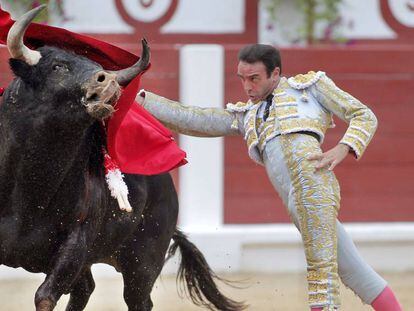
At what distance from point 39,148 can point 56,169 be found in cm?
11

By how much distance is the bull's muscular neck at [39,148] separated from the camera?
153 inches

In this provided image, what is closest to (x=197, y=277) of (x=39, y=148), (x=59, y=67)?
(x=39, y=148)

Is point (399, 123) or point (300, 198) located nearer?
point (300, 198)

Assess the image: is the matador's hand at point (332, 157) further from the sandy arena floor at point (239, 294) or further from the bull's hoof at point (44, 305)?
the sandy arena floor at point (239, 294)

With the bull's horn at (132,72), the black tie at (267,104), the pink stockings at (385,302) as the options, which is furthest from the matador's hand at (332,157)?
the bull's horn at (132,72)

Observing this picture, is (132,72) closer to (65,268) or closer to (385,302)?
(65,268)

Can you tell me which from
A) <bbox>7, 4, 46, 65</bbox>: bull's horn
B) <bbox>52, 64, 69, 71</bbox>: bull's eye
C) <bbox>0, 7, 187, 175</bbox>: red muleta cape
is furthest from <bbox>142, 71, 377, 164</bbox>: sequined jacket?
<bbox>7, 4, 46, 65</bbox>: bull's horn

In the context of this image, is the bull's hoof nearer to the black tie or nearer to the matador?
the matador

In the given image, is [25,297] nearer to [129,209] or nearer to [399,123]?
[129,209]

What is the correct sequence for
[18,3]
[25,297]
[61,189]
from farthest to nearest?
[18,3]
[25,297]
[61,189]

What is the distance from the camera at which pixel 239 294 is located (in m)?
6.14

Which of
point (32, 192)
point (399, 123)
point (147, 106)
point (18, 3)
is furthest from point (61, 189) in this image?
point (18, 3)

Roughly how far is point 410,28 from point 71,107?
6751 mm

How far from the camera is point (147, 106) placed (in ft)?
15.3
